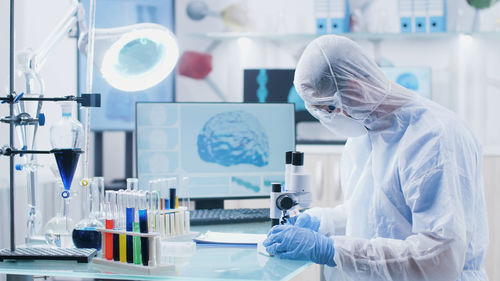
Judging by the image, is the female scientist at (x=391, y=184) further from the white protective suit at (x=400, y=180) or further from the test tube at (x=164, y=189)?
the test tube at (x=164, y=189)

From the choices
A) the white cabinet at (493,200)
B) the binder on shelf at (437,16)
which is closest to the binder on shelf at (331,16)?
the binder on shelf at (437,16)

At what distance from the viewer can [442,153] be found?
1487mm

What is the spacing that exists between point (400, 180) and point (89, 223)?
0.87m

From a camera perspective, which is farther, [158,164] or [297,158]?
[158,164]

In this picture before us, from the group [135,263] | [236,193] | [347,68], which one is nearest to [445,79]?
[236,193]

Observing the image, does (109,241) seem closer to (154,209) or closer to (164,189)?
(154,209)

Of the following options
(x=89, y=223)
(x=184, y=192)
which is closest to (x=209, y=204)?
(x=184, y=192)

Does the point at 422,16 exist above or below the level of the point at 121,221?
above

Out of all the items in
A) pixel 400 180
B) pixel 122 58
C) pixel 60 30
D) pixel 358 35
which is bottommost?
pixel 400 180

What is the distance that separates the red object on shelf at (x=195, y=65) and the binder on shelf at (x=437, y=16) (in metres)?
1.41

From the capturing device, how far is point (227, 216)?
2061mm

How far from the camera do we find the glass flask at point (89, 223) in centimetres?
161

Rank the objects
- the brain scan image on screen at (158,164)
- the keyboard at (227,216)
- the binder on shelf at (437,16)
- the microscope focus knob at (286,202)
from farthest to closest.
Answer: the binder on shelf at (437,16)
the brain scan image on screen at (158,164)
the keyboard at (227,216)
the microscope focus knob at (286,202)

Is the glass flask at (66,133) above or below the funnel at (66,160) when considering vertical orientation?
above
